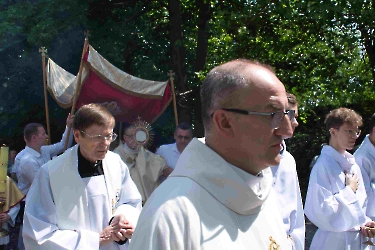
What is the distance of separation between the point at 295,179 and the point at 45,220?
1.95 meters

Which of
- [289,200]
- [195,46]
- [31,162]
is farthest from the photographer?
[195,46]

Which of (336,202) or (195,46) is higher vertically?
(195,46)

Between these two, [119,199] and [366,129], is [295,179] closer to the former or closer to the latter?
[119,199]

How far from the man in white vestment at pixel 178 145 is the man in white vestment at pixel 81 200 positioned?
9.83ft

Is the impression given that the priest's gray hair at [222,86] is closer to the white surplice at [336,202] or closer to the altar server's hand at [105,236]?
the altar server's hand at [105,236]

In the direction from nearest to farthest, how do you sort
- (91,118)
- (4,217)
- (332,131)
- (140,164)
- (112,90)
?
1. (91,118)
2. (332,131)
3. (4,217)
4. (140,164)
5. (112,90)

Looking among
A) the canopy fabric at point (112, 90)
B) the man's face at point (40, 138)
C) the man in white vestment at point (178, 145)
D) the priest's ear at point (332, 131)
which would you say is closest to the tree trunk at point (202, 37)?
the canopy fabric at point (112, 90)

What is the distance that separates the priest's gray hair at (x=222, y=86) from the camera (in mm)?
2150

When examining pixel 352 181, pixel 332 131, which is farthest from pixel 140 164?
pixel 352 181

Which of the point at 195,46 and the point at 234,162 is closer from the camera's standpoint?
the point at 234,162

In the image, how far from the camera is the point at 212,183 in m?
2.07

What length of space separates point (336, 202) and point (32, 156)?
4019 mm

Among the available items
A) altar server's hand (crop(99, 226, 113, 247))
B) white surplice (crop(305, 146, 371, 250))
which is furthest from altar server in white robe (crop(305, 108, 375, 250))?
altar server's hand (crop(99, 226, 113, 247))

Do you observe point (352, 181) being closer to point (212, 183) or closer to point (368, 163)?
point (368, 163)
